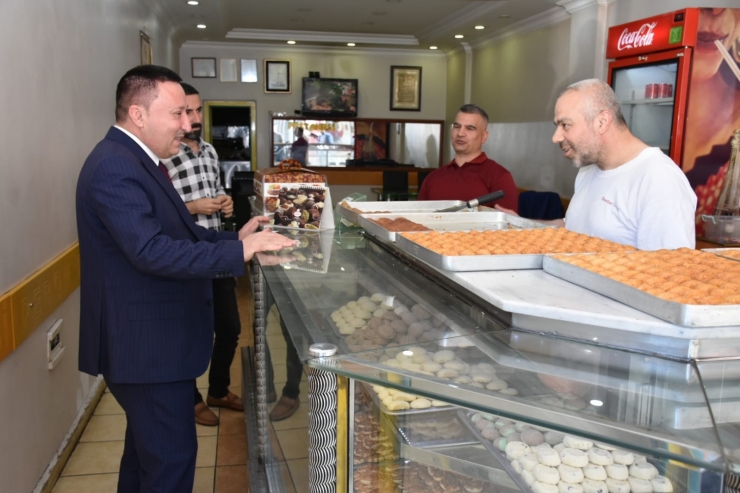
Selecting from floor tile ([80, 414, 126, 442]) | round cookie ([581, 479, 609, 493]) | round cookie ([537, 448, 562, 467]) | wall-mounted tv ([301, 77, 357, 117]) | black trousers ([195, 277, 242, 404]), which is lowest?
floor tile ([80, 414, 126, 442])

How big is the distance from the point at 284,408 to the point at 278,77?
940 centimetres

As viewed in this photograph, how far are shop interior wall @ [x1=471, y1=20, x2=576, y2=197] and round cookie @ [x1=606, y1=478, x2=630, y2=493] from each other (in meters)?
6.19

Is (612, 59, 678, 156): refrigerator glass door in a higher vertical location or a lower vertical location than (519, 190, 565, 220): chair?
higher

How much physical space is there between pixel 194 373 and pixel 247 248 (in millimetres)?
490

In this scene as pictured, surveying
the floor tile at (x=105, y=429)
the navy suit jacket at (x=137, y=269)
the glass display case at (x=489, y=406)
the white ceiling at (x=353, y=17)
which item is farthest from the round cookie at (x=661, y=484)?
the white ceiling at (x=353, y=17)

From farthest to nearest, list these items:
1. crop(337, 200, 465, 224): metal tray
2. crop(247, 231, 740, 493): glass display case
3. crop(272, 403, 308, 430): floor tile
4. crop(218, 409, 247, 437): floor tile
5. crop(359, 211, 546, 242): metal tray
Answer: crop(218, 409, 247, 437): floor tile → crop(337, 200, 465, 224): metal tray → crop(359, 211, 546, 242): metal tray → crop(272, 403, 308, 430): floor tile → crop(247, 231, 740, 493): glass display case

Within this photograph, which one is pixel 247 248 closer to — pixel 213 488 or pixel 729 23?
pixel 213 488

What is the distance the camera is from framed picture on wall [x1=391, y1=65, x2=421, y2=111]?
→ 11.2 metres

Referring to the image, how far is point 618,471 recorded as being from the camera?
3.85 ft

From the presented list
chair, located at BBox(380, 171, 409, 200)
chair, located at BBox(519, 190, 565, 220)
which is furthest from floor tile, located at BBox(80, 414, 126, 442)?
chair, located at BBox(380, 171, 409, 200)

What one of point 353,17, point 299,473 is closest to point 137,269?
point 299,473

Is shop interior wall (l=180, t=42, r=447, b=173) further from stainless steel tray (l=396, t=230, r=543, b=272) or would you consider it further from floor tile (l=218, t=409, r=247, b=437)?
stainless steel tray (l=396, t=230, r=543, b=272)

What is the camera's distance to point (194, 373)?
7.11ft

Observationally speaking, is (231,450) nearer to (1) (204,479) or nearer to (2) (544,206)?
(1) (204,479)
